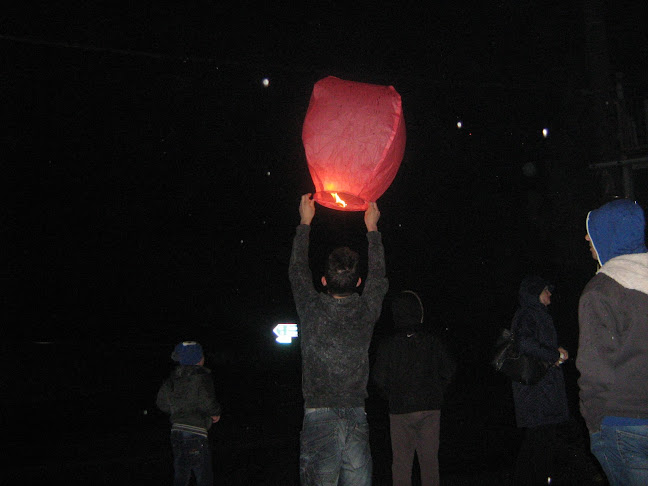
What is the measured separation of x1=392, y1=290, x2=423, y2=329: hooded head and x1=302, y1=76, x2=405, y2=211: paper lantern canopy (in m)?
1.40

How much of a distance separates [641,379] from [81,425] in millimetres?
→ 11081

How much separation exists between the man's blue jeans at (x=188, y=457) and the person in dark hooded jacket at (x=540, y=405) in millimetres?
2309

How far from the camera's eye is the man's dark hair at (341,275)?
278cm

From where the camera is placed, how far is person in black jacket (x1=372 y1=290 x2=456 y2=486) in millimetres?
4355

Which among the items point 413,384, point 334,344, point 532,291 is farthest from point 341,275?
point 532,291

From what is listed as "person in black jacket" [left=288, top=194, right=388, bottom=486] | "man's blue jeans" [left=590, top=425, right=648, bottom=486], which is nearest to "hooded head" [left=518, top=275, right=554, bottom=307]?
"person in black jacket" [left=288, top=194, right=388, bottom=486]

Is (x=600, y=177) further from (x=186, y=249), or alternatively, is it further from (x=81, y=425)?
(x=186, y=249)

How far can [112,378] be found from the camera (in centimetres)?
1395

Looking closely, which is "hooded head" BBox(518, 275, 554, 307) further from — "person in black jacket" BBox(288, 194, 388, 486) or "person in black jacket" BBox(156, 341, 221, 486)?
"person in black jacket" BBox(156, 341, 221, 486)

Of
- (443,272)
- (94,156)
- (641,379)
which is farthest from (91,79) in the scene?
(641,379)

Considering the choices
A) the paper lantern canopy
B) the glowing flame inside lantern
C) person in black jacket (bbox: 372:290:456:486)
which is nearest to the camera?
the paper lantern canopy

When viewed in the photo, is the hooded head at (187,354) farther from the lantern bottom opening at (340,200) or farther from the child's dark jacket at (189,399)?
the lantern bottom opening at (340,200)

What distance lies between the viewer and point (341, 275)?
2781mm

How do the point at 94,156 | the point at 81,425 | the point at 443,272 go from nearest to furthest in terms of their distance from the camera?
the point at 81,425, the point at 94,156, the point at 443,272
